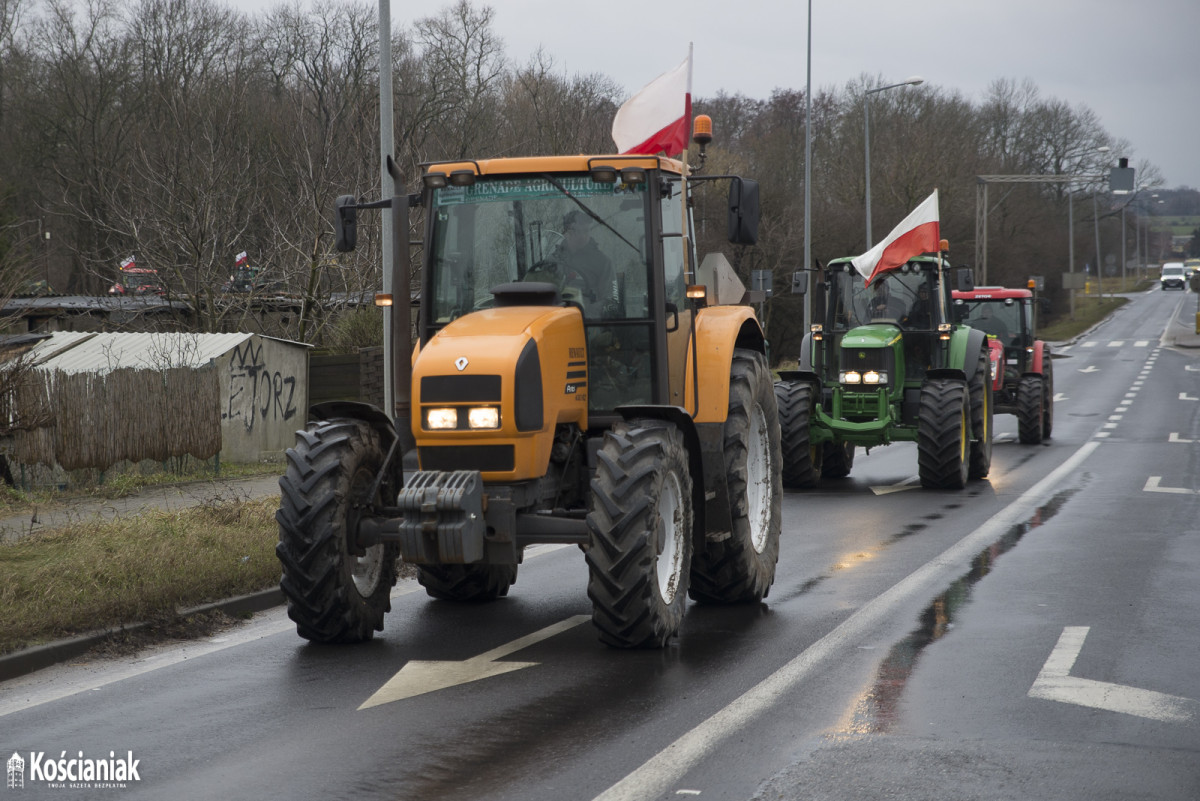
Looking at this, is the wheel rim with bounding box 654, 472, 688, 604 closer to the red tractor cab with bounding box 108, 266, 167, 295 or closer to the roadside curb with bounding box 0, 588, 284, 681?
the roadside curb with bounding box 0, 588, 284, 681

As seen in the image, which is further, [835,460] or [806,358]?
[806,358]

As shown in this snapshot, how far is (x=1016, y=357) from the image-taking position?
2395 cm

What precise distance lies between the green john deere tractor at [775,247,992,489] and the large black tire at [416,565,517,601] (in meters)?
7.33

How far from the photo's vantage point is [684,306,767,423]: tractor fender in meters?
8.41

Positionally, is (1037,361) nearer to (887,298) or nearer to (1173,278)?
(887,298)

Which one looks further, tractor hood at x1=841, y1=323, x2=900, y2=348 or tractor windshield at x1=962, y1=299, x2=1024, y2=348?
tractor windshield at x1=962, y1=299, x2=1024, y2=348

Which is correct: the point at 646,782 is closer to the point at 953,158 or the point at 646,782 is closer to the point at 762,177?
the point at 762,177

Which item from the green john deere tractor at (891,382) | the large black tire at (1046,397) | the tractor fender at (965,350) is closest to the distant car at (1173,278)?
the large black tire at (1046,397)

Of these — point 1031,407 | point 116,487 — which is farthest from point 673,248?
point 1031,407

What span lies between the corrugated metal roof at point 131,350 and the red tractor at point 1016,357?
12.6 meters

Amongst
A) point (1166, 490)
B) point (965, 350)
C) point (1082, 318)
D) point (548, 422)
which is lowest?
point (1166, 490)

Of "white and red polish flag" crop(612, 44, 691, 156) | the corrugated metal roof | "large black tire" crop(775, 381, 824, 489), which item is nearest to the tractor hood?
"large black tire" crop(775, 381, 824, 489)

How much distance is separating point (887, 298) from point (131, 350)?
10.3 metres

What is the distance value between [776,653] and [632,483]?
131 centimetres
